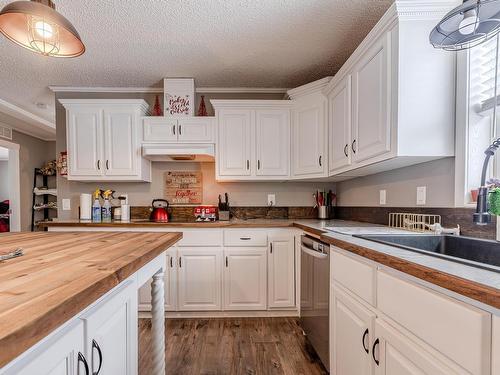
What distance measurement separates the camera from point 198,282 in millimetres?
2475

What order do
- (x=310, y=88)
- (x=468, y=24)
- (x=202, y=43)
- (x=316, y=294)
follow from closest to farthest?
(x=468, y=24), (x=316, y=294), (x=202, y=43), (x=310, y=88)

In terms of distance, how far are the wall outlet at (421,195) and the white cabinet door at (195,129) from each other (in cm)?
190

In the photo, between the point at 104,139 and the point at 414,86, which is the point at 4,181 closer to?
the point at 104,139

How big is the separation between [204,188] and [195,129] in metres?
0.70

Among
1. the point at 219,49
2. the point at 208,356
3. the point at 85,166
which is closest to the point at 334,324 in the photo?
A: the point at 208,356

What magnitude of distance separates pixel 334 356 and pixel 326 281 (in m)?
0.40

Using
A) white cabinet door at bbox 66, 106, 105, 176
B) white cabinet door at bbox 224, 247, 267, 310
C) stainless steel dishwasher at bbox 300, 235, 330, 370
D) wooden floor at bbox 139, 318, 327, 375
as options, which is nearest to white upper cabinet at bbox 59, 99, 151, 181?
white cabinet door at bbox 66, 106, 105, 176

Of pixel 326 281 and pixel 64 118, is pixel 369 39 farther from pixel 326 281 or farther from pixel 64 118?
pixel 64 118

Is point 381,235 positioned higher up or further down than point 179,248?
higher up

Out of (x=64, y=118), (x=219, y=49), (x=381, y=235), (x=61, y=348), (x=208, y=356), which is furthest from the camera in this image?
(x=64, y=118)

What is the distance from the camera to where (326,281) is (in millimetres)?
1636

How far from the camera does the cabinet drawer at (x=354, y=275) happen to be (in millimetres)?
1117

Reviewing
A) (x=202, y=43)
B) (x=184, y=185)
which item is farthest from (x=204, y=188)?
(x=202, y=43)

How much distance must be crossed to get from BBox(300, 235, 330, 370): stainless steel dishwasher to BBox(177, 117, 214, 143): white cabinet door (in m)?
1.46
